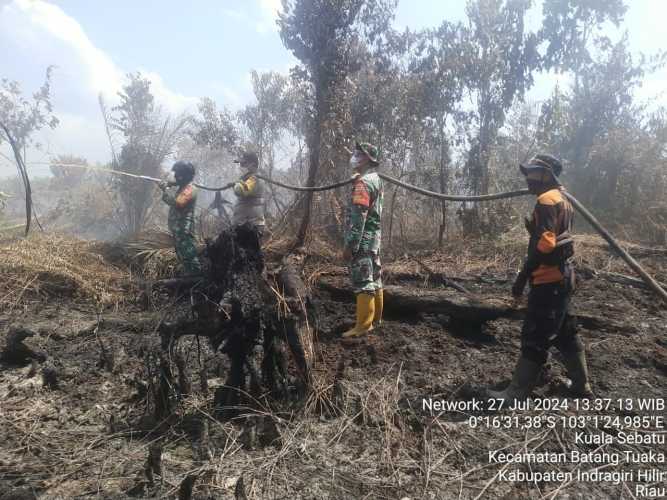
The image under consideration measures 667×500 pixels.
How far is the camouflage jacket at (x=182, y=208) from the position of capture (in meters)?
5.16

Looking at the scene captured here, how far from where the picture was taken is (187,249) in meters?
5.25

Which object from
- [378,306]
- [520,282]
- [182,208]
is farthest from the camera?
[182,208]

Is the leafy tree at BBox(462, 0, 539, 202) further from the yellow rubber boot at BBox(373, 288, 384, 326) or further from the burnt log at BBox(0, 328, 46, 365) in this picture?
the burnt log at BBox(0, 328, 46, 365)

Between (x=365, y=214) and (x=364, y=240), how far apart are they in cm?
27

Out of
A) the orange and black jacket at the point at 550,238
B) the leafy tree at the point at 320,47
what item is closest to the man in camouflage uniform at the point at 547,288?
the orange and black jacket at the point at 550,238

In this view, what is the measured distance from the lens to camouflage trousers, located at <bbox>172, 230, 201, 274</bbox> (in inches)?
206

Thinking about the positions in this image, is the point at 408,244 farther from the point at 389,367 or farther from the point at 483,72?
the point at 389,367

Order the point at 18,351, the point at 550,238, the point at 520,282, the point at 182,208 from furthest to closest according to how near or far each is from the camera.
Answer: the point at 182,208, the point at 18,351, the point at 520,282, the point at 550,238

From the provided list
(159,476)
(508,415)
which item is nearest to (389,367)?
(508,415)

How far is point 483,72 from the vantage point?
28.1ft

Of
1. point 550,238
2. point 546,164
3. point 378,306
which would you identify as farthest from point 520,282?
point 378,306

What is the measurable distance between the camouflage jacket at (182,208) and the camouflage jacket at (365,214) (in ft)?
6.76

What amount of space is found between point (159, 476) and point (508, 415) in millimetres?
2194

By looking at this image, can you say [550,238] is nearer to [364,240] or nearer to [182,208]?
[364,240]
